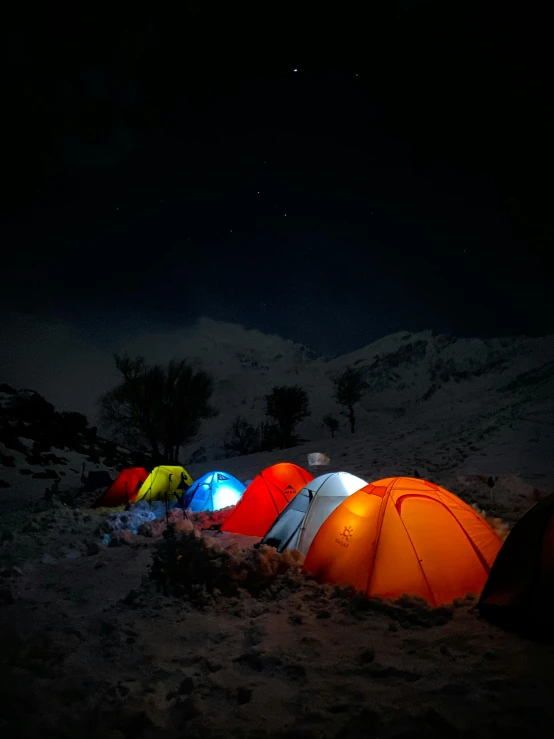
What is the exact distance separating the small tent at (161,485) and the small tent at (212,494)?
1794 mm

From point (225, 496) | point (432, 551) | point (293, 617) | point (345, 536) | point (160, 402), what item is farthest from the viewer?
point (160, 402)

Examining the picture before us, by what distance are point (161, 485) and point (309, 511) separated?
31.8ft

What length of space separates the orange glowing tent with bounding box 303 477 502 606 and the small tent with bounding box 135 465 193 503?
1050cm

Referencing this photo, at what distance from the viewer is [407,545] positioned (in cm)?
578

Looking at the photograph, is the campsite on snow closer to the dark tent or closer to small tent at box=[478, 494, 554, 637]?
small tent at box=[478, 494, 554, 637]

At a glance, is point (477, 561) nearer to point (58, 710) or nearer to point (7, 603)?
point (58, 710)

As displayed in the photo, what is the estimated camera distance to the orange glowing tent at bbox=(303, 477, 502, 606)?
564cm

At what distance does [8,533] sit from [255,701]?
957cm

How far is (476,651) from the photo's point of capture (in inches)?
163

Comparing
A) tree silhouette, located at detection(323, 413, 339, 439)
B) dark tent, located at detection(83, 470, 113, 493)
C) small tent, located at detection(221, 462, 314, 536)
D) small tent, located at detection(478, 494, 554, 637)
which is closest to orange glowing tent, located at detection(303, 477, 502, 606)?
small tent, located at detection(478, 494, 554, 637)

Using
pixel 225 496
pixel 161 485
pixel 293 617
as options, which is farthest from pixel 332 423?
pixel 293 617

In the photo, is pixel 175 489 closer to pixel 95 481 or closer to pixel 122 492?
pixel 122 492

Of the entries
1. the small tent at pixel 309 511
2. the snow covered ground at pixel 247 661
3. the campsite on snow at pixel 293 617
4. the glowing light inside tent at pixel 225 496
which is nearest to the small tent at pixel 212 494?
the glowing light inside tent at pixel 225 496

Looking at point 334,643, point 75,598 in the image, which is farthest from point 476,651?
point 75,598
